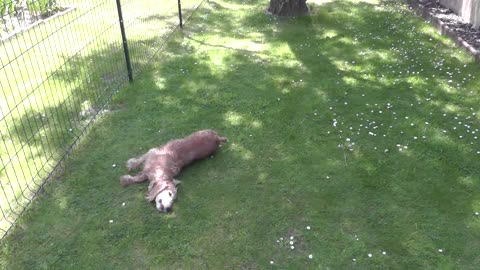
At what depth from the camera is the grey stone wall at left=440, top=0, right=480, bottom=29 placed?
7820 mm

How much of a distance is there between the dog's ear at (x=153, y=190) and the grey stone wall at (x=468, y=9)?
6.53 metres

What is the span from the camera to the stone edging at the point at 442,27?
6952mm

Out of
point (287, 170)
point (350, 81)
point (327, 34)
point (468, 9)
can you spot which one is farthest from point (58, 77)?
point (468, 9)

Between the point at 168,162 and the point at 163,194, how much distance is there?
17.4 inches

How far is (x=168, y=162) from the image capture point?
14.7 feet

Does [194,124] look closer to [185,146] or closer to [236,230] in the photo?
[185,146]

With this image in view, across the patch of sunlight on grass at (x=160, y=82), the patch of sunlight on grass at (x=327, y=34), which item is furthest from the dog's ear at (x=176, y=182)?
the patch of sunlight on grass at (x=327, y=34)

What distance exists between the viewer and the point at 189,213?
4.11 metres

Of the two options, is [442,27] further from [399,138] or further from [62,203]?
[62,203]

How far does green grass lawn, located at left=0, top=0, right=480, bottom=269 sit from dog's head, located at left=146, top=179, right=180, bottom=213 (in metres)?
0.10

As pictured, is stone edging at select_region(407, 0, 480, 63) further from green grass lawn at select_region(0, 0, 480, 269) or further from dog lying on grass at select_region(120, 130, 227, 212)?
dog lying on grass at select_region(120, 130, 227, 212)

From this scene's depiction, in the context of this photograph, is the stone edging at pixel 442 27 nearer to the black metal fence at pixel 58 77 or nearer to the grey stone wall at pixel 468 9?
the grey stone wall at pixel 468 9

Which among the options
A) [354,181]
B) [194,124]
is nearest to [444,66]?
[354,181]

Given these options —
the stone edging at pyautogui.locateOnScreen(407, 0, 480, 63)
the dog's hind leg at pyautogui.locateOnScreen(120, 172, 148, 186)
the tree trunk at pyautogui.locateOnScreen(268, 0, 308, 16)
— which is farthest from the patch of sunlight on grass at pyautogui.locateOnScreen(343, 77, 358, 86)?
the dog's hind leg at pyautogui.locateOnScreen(120, 172, 148, 186)
